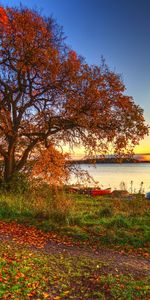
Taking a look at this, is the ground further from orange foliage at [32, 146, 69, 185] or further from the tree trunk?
the tree trunk

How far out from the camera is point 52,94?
20.5 m

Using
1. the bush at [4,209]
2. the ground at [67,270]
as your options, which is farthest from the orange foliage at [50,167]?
the ground at [67,270]

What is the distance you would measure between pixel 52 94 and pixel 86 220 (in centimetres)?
974

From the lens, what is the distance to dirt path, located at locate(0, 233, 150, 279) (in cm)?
817

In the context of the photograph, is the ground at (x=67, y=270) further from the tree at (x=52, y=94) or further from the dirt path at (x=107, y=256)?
the tree at (x=52, y=94)

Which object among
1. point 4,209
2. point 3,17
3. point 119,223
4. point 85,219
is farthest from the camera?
point 3,17

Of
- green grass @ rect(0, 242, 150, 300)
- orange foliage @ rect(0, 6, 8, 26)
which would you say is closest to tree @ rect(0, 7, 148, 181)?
orange foliage @ rect(0, 6, 8, 26)

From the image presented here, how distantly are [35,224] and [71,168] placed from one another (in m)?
9.93

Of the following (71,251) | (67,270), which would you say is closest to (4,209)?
(71,251)

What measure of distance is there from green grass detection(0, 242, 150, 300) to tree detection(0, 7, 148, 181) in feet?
39.3

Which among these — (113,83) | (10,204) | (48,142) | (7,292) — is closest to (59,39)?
(113,83)

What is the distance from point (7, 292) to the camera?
21.5 feet

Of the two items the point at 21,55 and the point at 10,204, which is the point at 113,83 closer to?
the point at 21,55

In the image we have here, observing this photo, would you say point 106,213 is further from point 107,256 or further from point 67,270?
point 67,270
